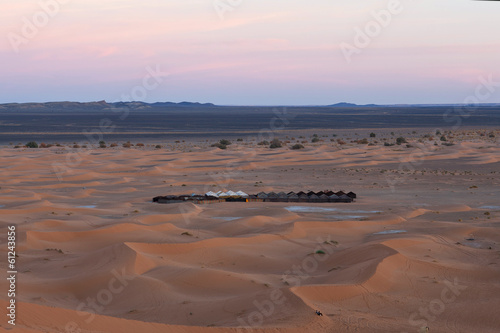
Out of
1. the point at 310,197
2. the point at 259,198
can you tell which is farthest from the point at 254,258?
the point at 310,197

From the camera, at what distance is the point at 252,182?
95.2ft

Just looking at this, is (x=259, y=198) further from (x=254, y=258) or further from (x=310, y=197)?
(x=254, y=258)

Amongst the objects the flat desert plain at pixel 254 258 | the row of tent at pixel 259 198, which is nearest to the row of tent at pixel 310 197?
the row of tent at pixel 259 198

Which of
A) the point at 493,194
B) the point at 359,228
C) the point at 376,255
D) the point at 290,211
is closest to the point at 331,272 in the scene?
the point at 376,255

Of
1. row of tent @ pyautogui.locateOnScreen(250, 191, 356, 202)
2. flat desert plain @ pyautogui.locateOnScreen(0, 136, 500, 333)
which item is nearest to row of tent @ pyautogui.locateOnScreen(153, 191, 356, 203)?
row of tent @ pyautogui.locateOnScreen(250, 191, 356, 202)

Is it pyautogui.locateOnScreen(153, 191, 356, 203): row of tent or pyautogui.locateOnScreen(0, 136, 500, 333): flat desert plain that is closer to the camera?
pyautogui.locateOnScreen(0, 136, 500, 333): flat desert plain

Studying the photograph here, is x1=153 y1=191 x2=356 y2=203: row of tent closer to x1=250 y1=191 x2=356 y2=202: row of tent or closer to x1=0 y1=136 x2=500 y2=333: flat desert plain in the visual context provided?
x1=250 y1=191 x2=356 y2=202: row of tent

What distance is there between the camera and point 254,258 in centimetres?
1409

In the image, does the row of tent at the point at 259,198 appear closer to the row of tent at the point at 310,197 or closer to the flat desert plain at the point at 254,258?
the row of tent at the point at 310,197

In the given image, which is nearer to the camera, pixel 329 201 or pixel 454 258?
pixel 454 258

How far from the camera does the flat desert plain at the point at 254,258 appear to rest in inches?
389

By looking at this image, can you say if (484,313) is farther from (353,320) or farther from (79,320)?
(79,320)

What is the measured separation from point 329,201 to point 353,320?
A: 12.9 metres

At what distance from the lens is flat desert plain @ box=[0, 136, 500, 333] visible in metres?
9.88
